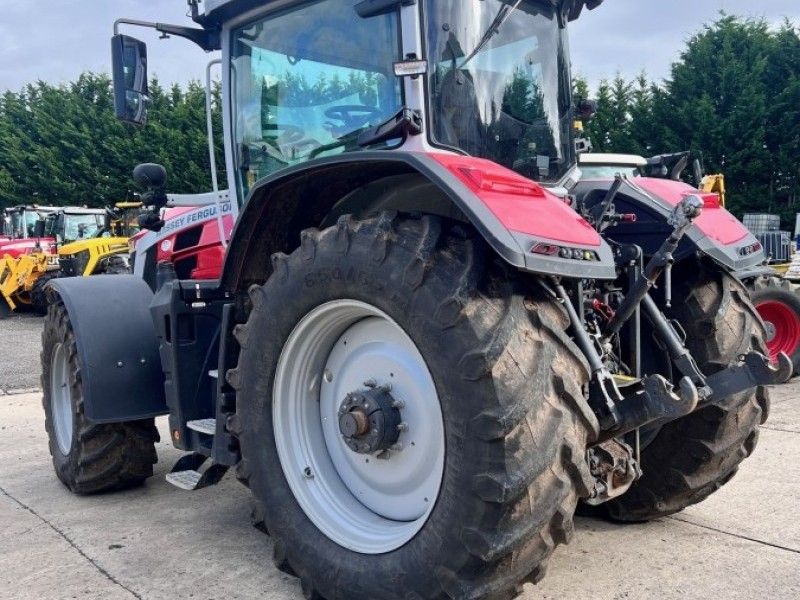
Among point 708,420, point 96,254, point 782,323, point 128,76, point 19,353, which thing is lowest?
point 19,353

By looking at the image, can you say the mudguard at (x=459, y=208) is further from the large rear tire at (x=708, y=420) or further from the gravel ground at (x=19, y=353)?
the gravel ground at (x=19, y=353)

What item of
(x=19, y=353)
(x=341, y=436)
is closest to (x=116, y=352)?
(x=341, y=436)

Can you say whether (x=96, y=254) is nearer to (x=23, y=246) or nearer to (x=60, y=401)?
(x=23, y=246)

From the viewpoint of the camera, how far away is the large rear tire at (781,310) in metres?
8.35

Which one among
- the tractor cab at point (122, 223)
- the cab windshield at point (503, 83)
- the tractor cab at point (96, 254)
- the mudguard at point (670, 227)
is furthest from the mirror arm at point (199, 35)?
the tractor cab at point (122, 223)

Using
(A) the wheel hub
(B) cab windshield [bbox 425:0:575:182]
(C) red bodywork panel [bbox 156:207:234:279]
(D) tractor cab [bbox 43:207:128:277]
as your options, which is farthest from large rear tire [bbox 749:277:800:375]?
(D) tractor cab [bbox 43:207:128:277]

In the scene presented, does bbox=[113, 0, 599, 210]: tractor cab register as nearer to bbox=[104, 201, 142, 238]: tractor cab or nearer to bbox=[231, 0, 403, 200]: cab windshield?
bbox=[231, 0, 403, 200]: cab windshield

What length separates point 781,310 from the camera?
8539 mm

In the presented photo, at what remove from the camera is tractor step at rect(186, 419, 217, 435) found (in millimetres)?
3734

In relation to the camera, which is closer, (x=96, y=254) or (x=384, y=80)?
(x=384, y=80)

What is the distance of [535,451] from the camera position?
2.49m

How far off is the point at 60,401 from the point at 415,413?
3013mm

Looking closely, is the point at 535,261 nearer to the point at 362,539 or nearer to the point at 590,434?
the point at 590,434

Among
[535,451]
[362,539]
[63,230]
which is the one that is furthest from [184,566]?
[63,230]
